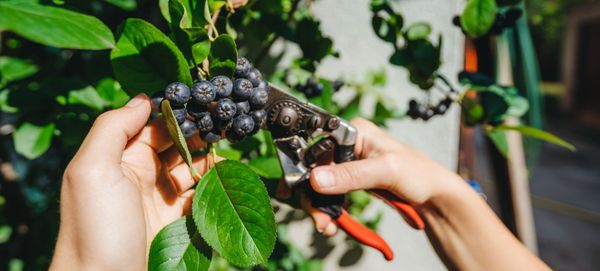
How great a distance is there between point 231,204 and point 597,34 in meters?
11.4

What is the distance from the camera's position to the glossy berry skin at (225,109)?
0.63 m

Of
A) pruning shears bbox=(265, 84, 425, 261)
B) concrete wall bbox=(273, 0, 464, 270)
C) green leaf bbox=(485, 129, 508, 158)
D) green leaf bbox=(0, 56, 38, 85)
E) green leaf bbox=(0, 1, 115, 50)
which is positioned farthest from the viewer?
concrete wall bbox=(273, 0, 464, 270)

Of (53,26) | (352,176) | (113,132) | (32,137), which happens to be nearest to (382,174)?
(352,176)

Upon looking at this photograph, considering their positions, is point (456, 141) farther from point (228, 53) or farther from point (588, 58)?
point (588, 58)

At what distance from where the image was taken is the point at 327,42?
3.26 ft

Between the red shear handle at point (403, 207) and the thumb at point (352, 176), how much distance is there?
0.07 meters

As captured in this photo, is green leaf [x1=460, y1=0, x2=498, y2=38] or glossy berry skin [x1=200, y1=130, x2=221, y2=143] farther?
green leaf [x1=460, y1=0, x2=498, y2=38]

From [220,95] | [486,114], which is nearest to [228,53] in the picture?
[220,95]

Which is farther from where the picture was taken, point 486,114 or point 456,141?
point 456,141

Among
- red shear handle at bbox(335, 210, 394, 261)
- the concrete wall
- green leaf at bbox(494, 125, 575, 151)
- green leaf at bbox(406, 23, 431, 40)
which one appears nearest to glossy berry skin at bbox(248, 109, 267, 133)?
red shear handle at bbox(335, 210, 394, 261)

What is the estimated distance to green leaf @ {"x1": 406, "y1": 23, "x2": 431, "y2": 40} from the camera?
3.24 feet

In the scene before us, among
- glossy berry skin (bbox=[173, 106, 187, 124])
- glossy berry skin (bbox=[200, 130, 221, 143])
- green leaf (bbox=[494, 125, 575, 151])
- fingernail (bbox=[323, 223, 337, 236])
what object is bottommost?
fingernail (bbox=[323, 223, 337, 236])

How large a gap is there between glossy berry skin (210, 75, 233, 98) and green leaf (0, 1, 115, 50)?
6.6 inches

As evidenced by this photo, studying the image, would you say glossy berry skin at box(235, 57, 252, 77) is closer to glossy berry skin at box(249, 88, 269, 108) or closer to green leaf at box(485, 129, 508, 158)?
glossy berry skin at box(249, 88, 269, 108)
